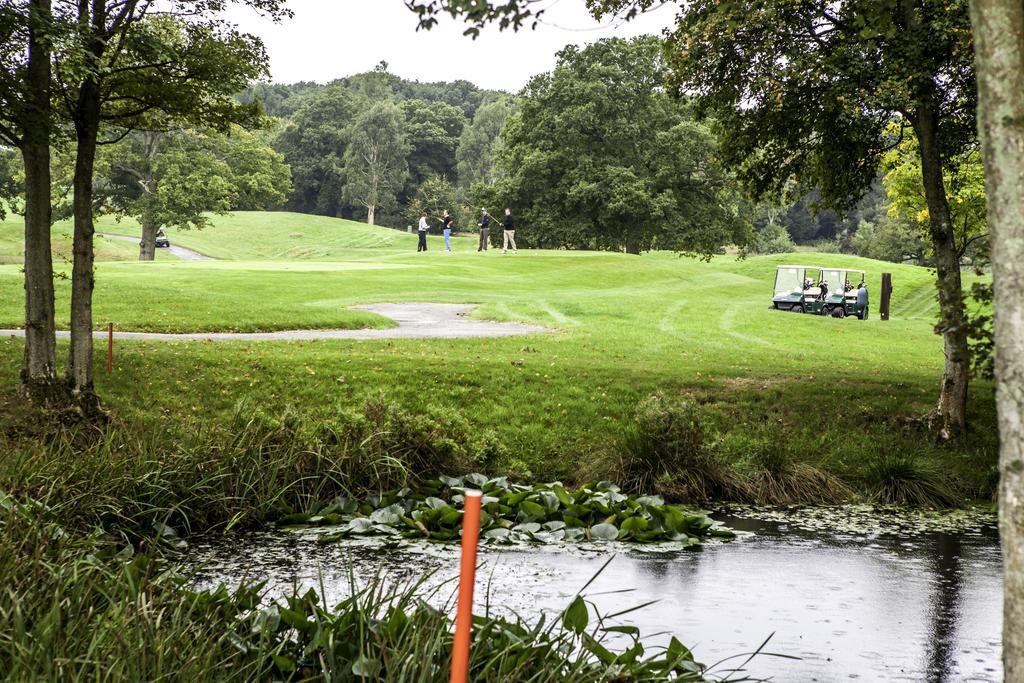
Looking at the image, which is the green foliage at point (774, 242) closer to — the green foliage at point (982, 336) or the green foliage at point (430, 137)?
the green foliage at point (430, 137)

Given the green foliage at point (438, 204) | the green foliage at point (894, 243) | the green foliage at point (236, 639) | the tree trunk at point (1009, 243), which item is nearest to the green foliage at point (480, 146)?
the green foliage at point (438, 204)

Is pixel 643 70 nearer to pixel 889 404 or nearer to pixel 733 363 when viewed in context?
pixel 733 363

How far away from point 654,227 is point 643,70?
7289mm

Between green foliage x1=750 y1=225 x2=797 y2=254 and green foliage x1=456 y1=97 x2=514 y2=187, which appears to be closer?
green foliage x1=750 y1=225 x2=797 y2=254

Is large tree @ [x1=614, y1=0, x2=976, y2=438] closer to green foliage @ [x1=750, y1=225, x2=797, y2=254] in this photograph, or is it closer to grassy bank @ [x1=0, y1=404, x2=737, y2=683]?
grassy bank @ [x1=0, y1=404, x2=737, y2=683]

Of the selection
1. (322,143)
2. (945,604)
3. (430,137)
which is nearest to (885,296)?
(945,604)

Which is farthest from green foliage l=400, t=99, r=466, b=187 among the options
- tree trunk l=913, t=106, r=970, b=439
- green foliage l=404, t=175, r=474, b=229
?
tree trunk l=913, t=106, r=970, b=439

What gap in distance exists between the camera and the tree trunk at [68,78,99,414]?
509 inches

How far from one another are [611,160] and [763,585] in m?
41.3

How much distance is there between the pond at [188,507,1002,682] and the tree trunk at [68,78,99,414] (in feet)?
15.0

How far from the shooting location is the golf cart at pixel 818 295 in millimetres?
32656

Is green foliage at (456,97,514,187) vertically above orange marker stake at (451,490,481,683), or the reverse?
green foliage at (456,97,514,187)

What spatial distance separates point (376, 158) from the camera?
83.9 meters

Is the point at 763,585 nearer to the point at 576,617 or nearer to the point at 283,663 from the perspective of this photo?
the point at 576,617
